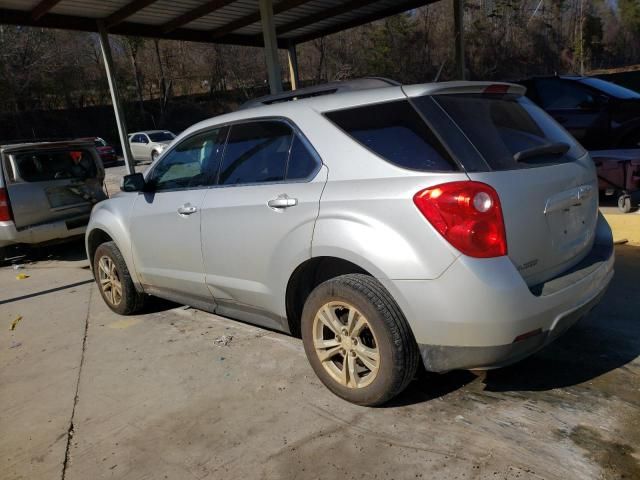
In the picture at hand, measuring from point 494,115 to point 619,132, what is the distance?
5796 millimetres

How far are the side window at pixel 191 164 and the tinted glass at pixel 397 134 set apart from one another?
3.95ft

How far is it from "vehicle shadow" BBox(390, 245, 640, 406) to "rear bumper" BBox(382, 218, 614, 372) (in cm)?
55

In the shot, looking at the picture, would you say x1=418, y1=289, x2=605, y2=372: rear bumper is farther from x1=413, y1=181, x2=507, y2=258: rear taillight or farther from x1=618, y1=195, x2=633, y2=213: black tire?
x1=618, y1=195, x2=633, y2=213: black tire

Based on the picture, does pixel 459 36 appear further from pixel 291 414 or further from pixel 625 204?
pixel 291 414

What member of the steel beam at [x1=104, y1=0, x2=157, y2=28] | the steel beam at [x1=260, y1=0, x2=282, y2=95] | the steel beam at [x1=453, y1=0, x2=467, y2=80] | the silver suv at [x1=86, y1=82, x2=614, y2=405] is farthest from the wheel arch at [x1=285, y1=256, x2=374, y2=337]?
the steel beam at [x1=453, y1=0, x2=467, y2=80]

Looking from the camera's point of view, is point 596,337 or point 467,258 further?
point 596,337

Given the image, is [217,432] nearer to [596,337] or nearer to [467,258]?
[467,258]

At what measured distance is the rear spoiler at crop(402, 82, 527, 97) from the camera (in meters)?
2.71

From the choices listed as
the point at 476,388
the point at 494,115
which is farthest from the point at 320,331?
the point at 494,115

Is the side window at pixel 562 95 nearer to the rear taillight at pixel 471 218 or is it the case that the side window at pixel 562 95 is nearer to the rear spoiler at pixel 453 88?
the rear spoiler at pixel 453 88

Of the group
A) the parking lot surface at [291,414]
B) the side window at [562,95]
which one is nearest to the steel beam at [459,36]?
the side window at [562,95]

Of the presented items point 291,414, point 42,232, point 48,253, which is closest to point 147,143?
point 48,253

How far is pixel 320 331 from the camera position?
9.87 ft

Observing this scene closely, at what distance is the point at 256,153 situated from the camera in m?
3.43
